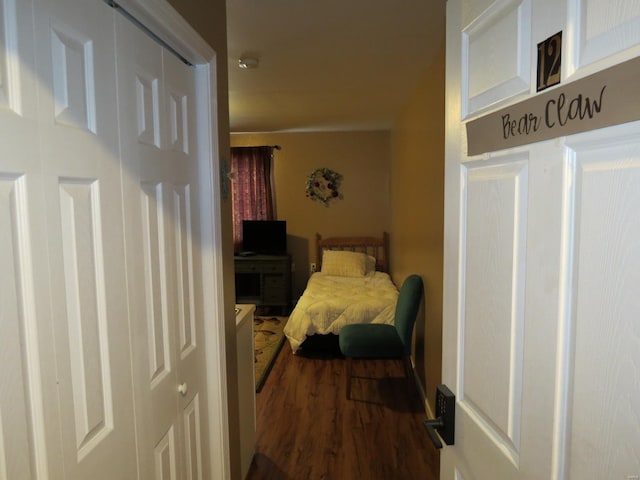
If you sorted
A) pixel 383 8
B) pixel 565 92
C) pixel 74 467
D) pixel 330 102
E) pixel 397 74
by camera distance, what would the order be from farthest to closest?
pixel 330 102 → pixel 397 74 → pixel 383 8 → pixel 74 467 → pixel 565 92

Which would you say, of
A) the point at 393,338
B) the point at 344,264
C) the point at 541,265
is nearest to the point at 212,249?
the point at 541,265

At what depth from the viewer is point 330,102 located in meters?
3.84

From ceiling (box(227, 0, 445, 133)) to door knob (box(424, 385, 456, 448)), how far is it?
172cm

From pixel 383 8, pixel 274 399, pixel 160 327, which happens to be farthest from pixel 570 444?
pixel 274 399

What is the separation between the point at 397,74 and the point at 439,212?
1.17m

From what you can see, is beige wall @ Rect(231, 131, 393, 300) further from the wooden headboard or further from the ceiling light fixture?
the ceiling light fixture

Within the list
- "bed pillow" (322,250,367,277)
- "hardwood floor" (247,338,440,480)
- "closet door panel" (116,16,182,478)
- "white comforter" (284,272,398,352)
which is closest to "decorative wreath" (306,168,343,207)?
"bed pillow" (322,250,367,277)

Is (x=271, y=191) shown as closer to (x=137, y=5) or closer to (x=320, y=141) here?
(x=320, y=141)

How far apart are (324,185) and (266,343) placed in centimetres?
229

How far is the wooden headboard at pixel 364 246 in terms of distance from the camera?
543cm

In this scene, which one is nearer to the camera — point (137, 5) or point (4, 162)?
point (4, 162)

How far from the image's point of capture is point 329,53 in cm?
257

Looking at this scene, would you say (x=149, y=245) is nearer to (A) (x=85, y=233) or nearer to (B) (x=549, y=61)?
(A) (x=85, y=233)

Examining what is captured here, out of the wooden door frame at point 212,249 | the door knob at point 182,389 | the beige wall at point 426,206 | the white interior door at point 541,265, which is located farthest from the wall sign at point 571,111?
the beige wall at point 426,206
